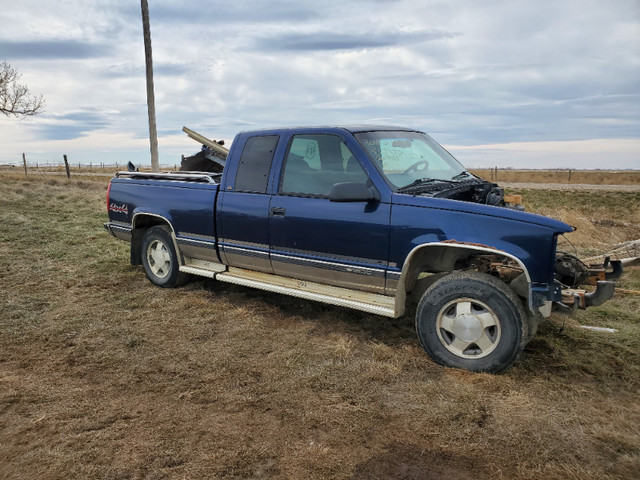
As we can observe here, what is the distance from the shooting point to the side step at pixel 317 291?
14.2 ft

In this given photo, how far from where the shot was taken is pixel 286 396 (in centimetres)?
351

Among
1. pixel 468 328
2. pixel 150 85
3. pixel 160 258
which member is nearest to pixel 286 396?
pixel 468 328

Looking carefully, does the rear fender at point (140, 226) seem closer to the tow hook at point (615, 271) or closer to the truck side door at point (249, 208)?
the truck side door at point (249, 208)

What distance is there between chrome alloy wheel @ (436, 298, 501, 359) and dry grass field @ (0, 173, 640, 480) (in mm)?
219

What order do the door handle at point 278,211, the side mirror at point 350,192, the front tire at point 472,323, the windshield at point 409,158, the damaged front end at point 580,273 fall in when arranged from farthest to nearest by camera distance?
the door handle at point 278,211, the windshield at point 409,158, the damaged front end at point 580,273, the side mirror at point 350,192, the front tire at point 472,323

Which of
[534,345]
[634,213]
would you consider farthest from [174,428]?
Result: [634,213]

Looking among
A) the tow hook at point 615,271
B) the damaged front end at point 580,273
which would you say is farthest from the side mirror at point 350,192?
the tow hook at point 615,271

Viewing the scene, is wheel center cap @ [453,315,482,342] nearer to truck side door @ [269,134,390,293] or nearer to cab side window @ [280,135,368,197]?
truck side door @ [269,134,390,293]

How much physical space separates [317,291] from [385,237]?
3.26 ft

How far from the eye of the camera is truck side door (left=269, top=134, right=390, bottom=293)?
4273 millimetres

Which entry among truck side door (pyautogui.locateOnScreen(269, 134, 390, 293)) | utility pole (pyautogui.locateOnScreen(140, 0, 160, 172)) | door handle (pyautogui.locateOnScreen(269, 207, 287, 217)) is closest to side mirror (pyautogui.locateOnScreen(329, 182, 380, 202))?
truck side door (pyautogui.locateOnScreen(269, 134, 390, 293))

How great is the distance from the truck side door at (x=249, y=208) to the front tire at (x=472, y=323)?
1.90 m

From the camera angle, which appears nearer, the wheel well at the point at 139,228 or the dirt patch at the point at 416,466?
the dirt patch at the point at 416,466

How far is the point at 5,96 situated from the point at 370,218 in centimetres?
2918
